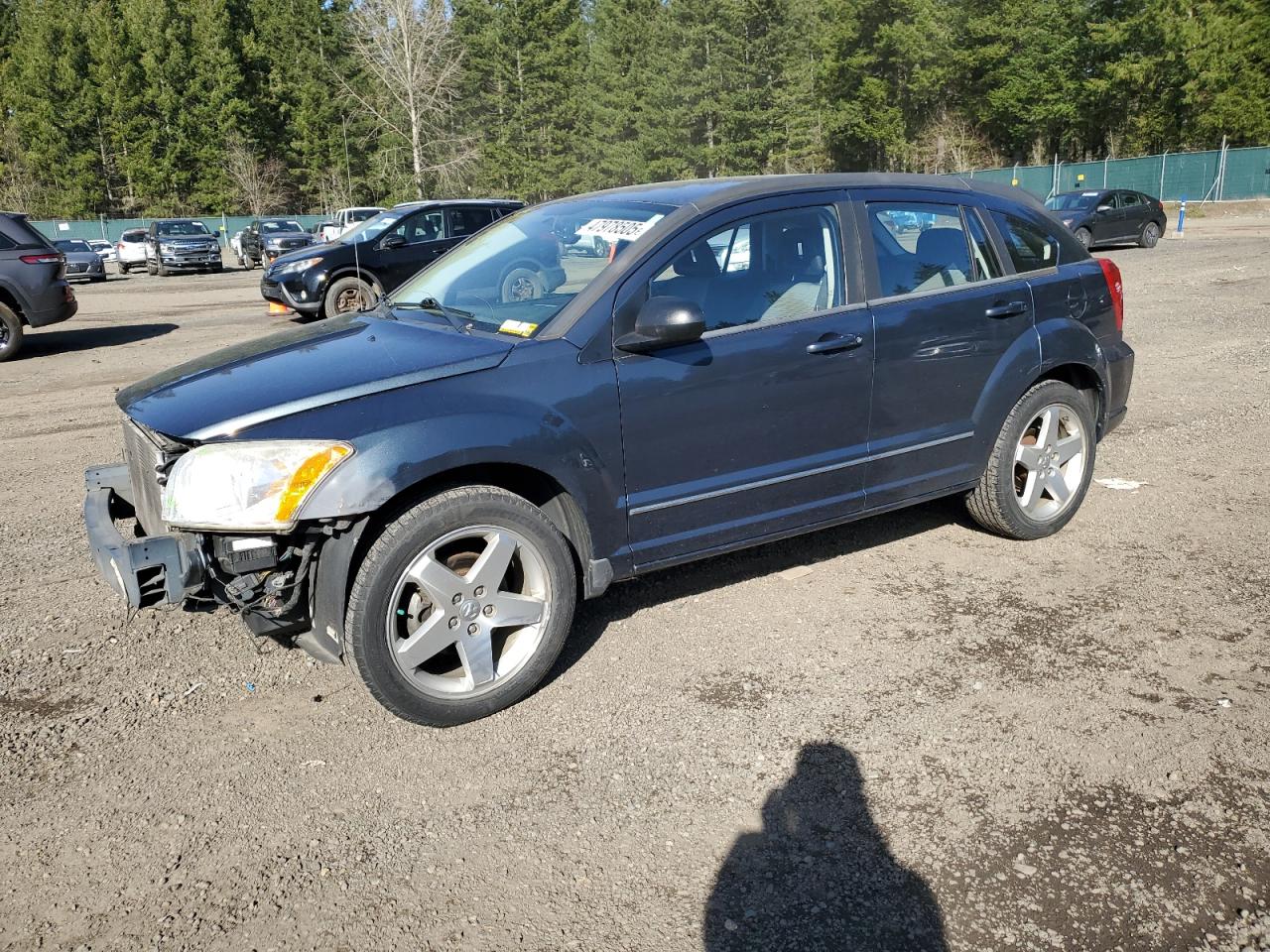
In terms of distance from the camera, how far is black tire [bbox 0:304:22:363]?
13.1 meters

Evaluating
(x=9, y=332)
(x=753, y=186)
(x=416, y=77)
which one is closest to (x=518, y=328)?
(x=753, y=186)

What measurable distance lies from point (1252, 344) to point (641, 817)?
402 inches

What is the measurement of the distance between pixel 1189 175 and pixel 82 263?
148 feet

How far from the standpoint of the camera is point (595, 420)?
3793 mm

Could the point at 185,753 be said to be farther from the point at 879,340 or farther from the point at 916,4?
the point at 916,4

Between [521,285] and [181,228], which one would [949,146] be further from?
[521,285]

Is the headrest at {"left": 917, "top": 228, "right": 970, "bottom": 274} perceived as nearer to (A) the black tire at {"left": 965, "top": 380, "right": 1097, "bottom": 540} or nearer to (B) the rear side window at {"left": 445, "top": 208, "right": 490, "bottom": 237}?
(A) the black tire at {"left": 965, "top": 380, "right": 1097, "bottom": 540}

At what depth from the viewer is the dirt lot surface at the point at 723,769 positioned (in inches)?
106

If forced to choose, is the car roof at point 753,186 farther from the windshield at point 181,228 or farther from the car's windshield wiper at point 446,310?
the windshield at point 181,228

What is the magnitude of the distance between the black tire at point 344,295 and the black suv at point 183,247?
2279 cm

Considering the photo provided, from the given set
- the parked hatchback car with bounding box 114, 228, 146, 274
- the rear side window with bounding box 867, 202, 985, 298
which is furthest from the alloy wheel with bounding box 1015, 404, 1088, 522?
the parked hatchback car with bounding box 114, 228, 146, 274

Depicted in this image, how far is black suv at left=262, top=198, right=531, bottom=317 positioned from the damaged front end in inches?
420

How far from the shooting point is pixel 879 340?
4.49m

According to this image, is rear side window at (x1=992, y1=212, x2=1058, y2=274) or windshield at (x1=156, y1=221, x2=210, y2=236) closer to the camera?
rear side window at (x1=992, y1=212, x2=1058, y2=274)
